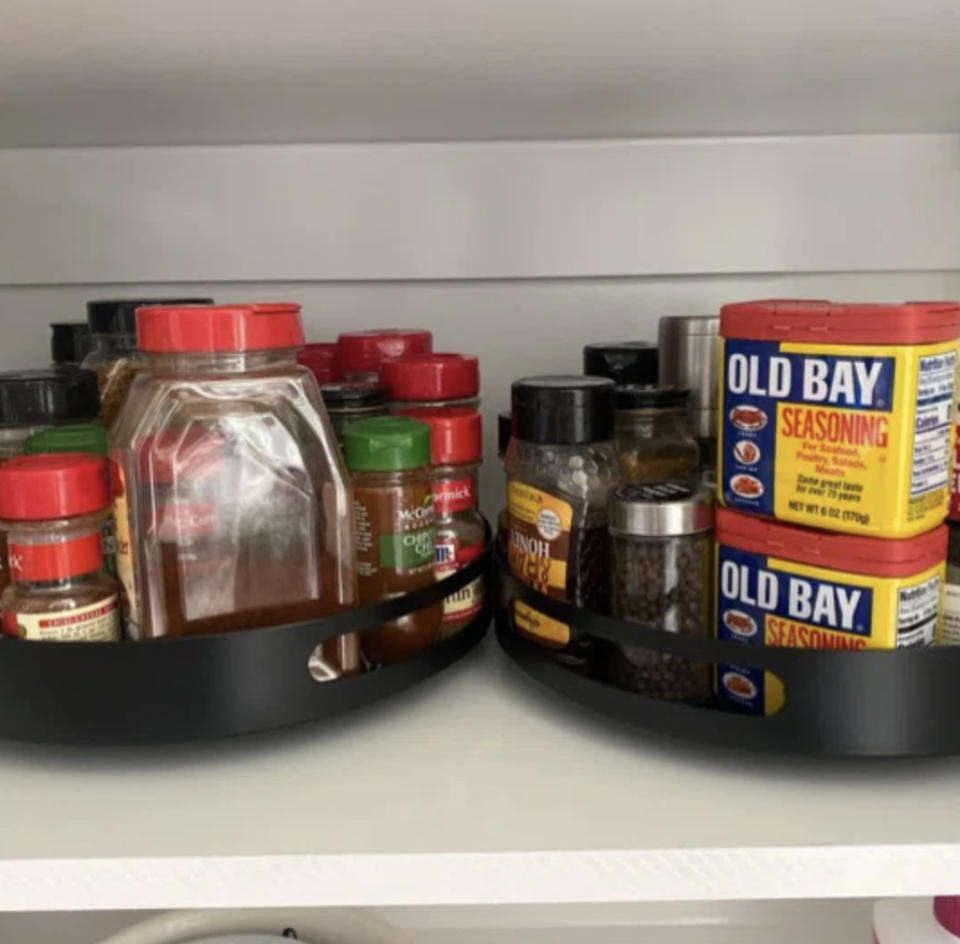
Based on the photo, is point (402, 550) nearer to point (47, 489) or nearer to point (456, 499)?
point (456, 499)

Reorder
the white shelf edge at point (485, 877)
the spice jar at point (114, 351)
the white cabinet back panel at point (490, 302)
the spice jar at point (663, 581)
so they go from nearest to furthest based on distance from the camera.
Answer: the white shelf edge at point (485, 877) < the spice jar at point (663, 581) < the spice jar at point (114, 351) < the white cabinet back panel at point (490, 302)

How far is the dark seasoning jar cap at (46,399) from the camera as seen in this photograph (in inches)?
21.9

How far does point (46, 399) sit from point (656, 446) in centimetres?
36

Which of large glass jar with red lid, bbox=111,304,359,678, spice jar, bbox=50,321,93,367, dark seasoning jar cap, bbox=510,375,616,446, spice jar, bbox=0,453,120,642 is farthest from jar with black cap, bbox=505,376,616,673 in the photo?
spice jar, bbox=50,321,93,367

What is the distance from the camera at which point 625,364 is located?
68cm

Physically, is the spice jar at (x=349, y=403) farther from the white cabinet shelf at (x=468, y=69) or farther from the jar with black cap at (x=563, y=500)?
the white cabinet shelf at (x=468, y=69)

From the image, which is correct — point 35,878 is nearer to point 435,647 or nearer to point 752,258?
point 435,647

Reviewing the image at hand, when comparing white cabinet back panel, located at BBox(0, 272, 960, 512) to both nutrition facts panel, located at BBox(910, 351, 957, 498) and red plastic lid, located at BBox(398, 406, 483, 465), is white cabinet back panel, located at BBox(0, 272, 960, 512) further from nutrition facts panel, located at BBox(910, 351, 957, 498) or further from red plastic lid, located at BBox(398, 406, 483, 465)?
nutrition facts panel, located at BBox(910, 351, 957, 498)

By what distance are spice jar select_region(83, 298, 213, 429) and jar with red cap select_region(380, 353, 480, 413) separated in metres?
0.14

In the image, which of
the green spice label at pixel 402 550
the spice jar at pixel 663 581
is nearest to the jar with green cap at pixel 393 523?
the green spice label at pixel 402 550

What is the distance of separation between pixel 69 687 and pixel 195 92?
16.2 inches

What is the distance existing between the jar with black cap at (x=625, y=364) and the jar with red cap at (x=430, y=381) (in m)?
0.10

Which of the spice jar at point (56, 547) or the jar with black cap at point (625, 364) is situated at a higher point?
the jar with black cap at point (625, 364)

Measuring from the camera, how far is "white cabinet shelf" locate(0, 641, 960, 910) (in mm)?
416
